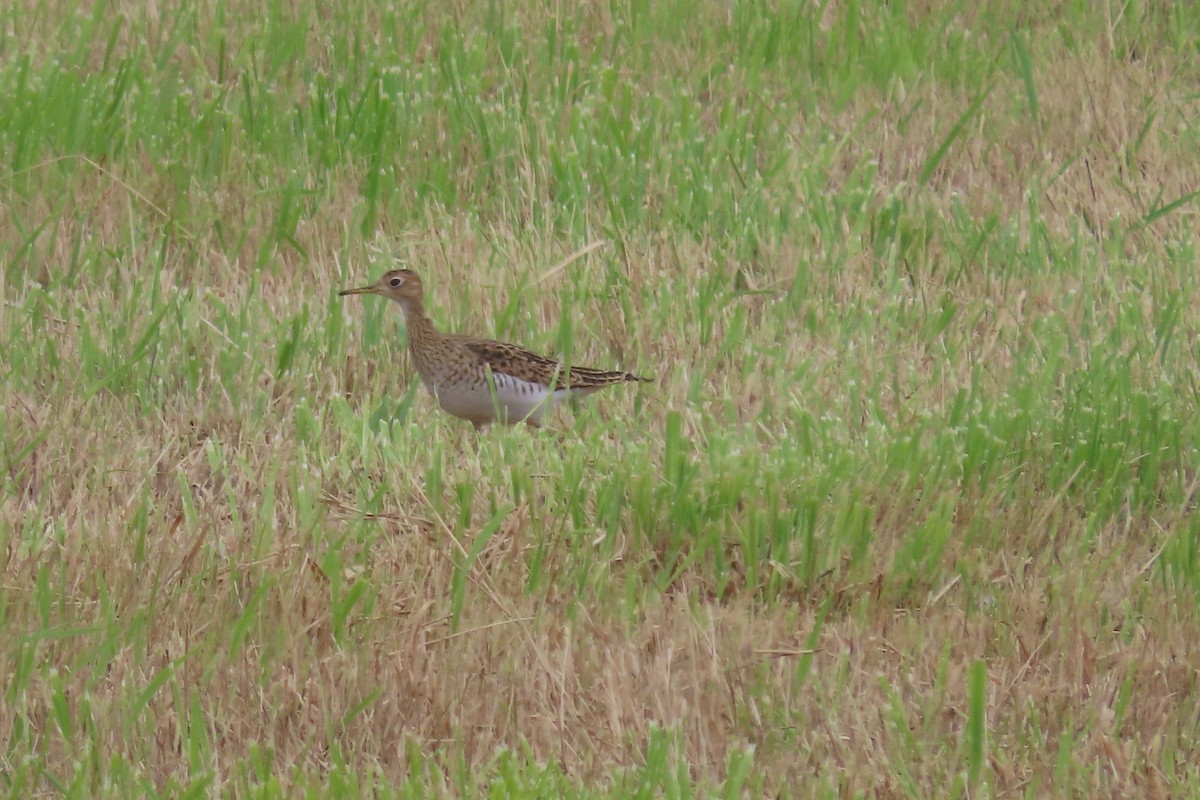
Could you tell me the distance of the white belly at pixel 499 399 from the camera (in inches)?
240

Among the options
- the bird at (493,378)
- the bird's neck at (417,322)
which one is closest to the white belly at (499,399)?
the bird at (493,378)

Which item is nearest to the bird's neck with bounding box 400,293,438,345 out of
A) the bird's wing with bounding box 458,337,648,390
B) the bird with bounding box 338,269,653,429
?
the bird with bounding box 338,269,653,429

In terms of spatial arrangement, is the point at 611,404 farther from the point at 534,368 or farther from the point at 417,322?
the point at 417,322

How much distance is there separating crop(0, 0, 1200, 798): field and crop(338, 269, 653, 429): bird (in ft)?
0.32

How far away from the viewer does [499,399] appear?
6.12m

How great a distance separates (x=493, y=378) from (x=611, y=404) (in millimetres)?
462

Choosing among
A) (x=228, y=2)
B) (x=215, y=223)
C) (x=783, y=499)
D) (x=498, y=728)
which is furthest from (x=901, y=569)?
(x=228, y=2)

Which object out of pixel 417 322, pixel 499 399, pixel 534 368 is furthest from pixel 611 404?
Result: pixel 417 322

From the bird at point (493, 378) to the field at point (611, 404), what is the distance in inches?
3.9

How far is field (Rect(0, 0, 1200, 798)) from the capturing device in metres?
4.43

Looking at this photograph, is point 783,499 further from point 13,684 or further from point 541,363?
point 13,684

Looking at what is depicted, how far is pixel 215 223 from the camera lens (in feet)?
24.4

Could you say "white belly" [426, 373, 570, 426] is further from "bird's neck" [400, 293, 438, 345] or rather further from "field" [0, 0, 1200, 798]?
"bird's neck" [400, 293, 438, 345]

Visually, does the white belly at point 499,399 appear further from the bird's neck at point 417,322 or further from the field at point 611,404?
the bird's neck at point 417,322
